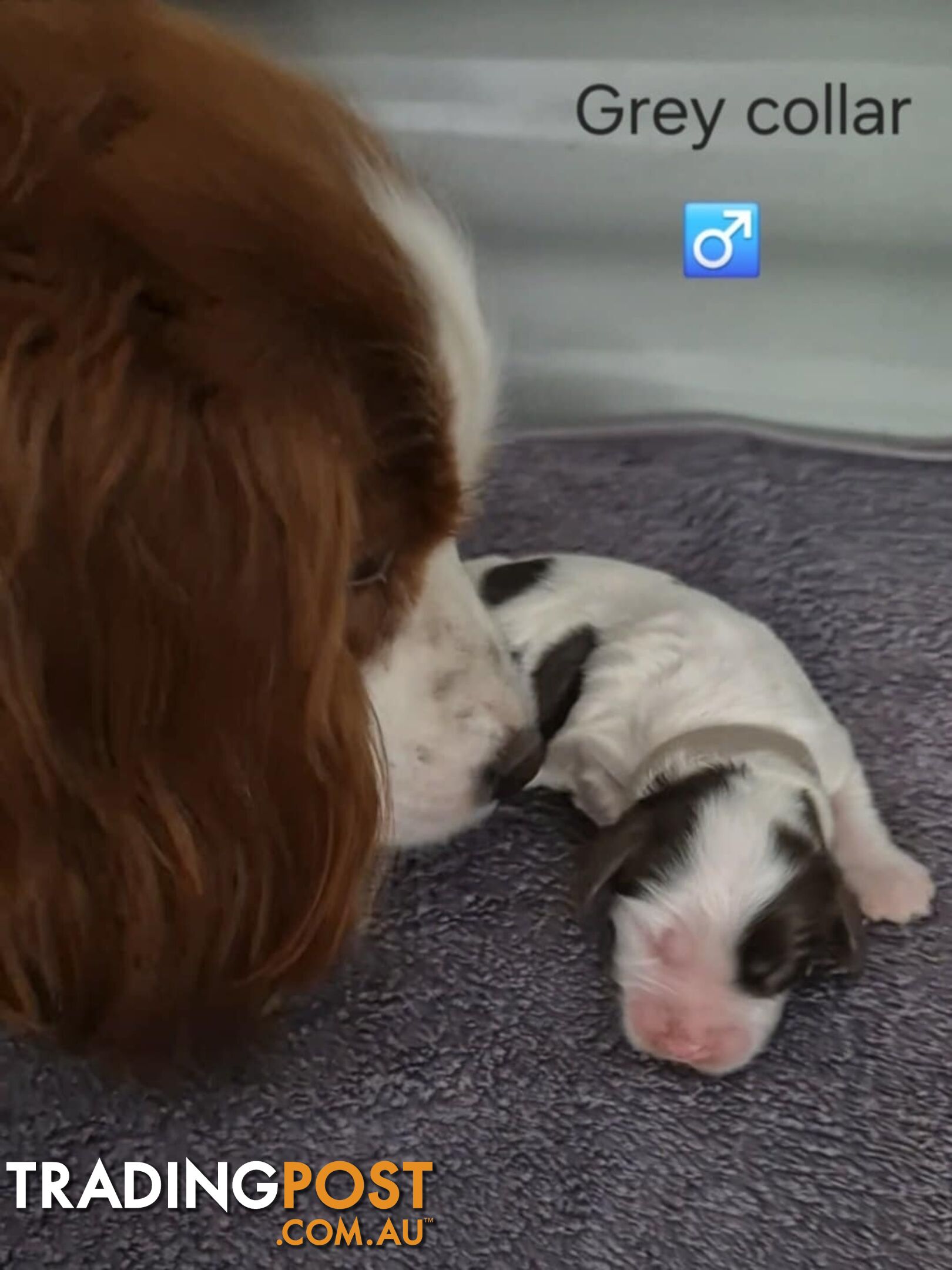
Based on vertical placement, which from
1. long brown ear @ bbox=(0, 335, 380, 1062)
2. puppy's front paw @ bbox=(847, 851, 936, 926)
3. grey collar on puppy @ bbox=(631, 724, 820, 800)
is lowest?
puppy's front paw @ bbox=(847, 851, 936, 926)

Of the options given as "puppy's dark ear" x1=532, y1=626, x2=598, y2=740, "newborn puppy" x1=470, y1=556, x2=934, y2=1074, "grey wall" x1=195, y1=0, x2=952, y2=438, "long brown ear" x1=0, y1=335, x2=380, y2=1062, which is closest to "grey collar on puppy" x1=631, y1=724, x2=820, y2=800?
"newborn puppy" x1=470, y1=556, x2=934, y2=1074

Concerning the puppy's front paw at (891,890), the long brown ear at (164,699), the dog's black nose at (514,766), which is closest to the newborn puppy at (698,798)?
the puppy's front paw at (891,890)

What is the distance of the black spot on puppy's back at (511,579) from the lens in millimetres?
1470

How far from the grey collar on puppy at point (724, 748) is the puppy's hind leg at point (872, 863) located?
0.06 metres

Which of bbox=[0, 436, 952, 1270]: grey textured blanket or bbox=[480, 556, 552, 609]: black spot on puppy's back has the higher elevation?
bbox=[480, 556, 552, 609]: black spot on puppy's back

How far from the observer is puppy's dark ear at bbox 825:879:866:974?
124cm

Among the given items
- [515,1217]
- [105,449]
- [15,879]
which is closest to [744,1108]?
[515,1217]

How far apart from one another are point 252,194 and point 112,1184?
0.79m

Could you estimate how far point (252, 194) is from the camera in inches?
31.3

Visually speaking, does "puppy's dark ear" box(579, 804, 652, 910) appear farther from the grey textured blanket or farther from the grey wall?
the grey wall

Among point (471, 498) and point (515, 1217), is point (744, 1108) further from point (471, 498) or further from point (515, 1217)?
point (471, 498)

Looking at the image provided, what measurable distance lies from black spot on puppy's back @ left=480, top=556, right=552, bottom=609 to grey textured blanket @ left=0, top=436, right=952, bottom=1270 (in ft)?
0.64

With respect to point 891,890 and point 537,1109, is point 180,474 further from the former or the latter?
point 891,890

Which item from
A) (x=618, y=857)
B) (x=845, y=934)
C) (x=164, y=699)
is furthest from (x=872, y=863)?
(x=164, y=699)
